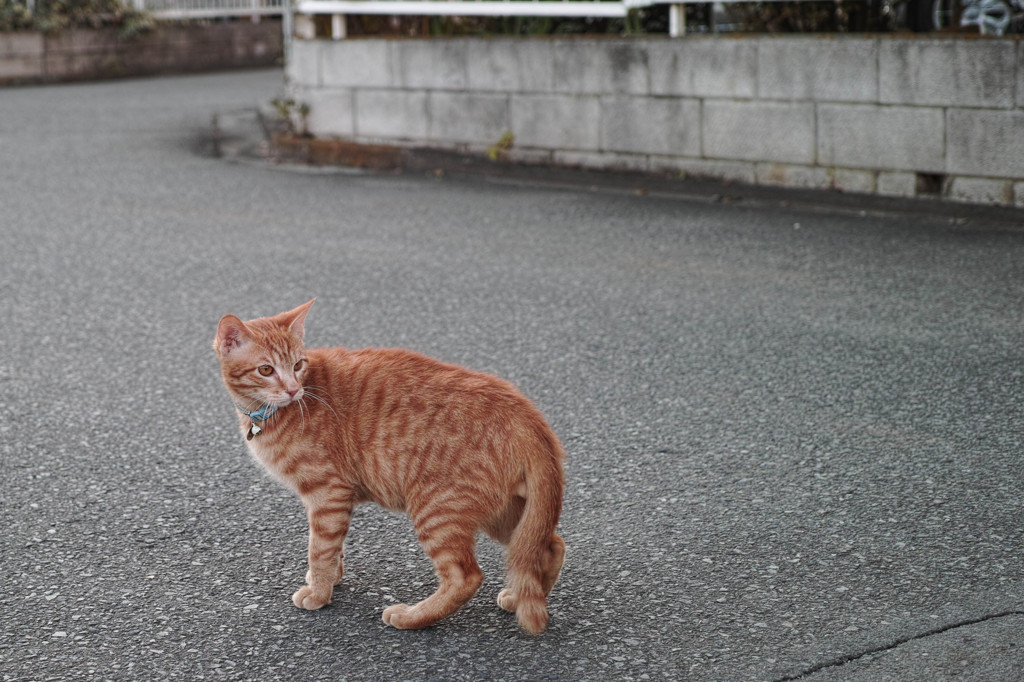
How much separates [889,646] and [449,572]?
1100 mm

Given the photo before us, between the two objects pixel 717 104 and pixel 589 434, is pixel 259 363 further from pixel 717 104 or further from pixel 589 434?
pixel 717 104

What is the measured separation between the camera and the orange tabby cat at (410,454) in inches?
113

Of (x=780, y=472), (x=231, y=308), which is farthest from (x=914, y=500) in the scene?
(x=231, y=308)

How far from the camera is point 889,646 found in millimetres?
2830

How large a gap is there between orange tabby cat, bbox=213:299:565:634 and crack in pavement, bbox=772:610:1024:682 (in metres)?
0.65

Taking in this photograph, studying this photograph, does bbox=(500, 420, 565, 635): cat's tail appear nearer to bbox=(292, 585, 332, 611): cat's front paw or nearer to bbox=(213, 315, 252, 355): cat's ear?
bbox=(292, 585, 332, 611): cat's front paw

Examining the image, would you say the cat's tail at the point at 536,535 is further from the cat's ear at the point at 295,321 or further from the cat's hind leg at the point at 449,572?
the cat's ear at the point at 295,321

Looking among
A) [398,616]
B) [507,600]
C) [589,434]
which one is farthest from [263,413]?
[589,434]

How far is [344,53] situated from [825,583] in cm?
869

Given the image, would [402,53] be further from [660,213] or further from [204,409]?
[204,409]

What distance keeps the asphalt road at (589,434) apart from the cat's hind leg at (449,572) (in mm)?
83

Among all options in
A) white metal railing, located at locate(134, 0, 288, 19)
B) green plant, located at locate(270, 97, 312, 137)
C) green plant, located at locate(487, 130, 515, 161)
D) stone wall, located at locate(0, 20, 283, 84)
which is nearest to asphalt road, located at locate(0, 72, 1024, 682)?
green plant, located at locate(487, 130, 515, 161)

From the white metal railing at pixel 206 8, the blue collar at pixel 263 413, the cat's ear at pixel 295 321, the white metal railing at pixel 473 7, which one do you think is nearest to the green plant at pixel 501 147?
the white metal railing at pixel 473 7

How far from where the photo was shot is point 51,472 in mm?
4078
